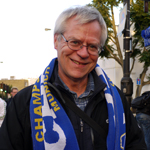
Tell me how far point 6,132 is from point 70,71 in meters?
0.69

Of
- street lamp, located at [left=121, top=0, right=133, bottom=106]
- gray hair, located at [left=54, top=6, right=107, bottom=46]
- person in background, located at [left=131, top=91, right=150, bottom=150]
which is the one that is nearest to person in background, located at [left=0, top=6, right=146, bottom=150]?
gray hair, located at [left=54, top=6, right=107, bottom=46]

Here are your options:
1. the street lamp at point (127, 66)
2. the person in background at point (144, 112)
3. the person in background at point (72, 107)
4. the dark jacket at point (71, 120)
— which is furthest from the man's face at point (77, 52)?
the street lamp at point (127, 66)

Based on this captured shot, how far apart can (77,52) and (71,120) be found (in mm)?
550

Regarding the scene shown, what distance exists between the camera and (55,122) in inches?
69.6

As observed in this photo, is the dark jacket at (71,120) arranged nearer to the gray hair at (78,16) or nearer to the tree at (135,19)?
the gray hair at (78,16)

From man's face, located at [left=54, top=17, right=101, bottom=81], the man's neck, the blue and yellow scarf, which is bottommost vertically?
the blue and yellow scarf

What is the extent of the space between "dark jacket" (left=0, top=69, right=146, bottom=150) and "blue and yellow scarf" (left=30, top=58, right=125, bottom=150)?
0.17 feet

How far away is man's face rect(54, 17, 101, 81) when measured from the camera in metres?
1.80

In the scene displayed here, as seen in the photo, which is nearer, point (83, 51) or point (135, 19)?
point (83, 51)

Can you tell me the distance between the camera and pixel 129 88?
277 inches

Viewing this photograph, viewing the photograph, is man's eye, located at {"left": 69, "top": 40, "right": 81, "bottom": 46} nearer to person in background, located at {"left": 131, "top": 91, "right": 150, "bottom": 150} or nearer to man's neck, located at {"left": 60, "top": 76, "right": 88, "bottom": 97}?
man's neck, located at {"left": 60, "top": 76, "right": 88, "bottom": 97}

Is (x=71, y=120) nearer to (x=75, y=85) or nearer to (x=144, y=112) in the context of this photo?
(x=75, y=85)

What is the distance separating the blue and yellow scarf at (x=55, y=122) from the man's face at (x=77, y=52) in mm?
238

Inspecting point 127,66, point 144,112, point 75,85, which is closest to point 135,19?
point 127,66
